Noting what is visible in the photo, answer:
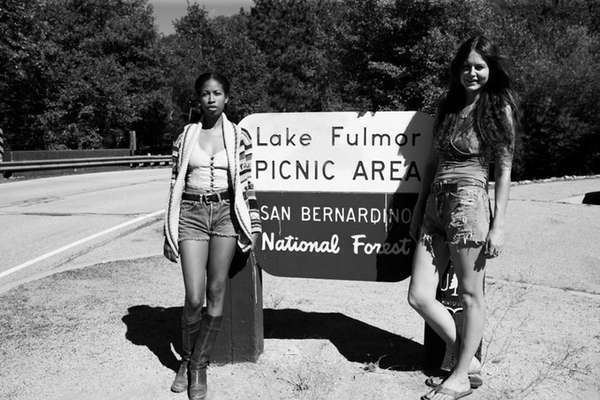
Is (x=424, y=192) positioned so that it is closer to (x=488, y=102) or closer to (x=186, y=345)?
(x=488, y=102)

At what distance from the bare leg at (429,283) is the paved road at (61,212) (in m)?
4.56

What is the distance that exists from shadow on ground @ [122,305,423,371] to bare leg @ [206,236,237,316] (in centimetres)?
63

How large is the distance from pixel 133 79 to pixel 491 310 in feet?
125

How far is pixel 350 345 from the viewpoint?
4137 millimetres

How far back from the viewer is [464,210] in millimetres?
3000

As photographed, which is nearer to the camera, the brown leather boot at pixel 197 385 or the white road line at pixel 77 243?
the brown leather boot at pixel 197 385

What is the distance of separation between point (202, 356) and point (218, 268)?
499mm

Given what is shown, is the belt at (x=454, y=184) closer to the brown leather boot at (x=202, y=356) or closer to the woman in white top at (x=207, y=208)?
the woman in white top at (x=207, y=208)

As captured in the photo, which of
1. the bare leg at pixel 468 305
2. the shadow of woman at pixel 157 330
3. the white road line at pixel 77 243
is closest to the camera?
the bare leg at pixel 468 305

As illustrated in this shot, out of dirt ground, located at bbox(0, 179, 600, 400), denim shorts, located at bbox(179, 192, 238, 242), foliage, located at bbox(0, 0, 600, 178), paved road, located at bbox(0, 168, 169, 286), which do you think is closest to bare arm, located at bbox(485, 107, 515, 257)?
dirt ground, located at bbox(0, 179, 600, 400)

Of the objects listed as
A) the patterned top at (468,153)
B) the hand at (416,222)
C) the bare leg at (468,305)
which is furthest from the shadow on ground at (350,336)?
the patterned top at (468,153)

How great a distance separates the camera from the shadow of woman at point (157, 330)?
4.02m

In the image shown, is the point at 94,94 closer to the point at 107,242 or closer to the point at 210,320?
the point at 107,242

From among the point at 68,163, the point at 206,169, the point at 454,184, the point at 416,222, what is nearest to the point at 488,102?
the point at 454,184
